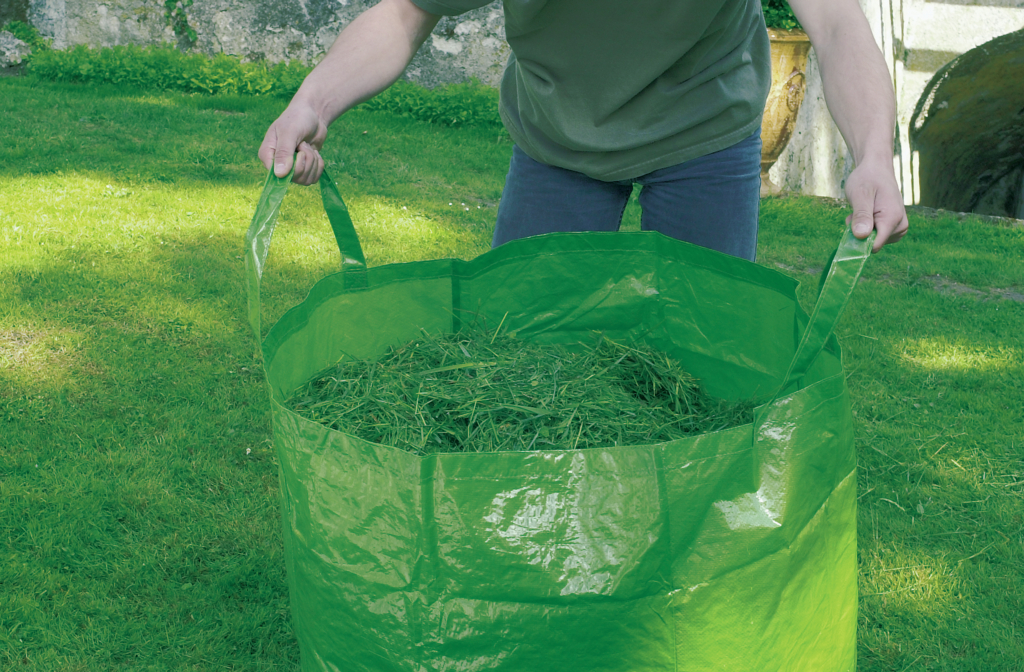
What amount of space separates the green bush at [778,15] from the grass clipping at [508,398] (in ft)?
14.4

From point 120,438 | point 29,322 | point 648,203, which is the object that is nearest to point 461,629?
point 648,203

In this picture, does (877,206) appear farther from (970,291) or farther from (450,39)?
(450,39)

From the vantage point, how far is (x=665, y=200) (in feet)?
5.71

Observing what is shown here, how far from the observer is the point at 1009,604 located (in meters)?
1.94

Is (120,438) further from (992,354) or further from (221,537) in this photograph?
(992,354)

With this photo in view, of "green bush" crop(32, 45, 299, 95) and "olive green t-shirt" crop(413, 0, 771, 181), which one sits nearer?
"olive green t-shirt" crop(413, 0, 771, 181)

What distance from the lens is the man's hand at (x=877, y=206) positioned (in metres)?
1.10

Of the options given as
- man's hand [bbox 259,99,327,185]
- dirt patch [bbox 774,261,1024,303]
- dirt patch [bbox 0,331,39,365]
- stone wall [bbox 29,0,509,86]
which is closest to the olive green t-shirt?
man's hand [bbox 259,99,327,185]

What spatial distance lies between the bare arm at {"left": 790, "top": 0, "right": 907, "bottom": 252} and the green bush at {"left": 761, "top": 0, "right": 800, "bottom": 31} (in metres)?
4.25

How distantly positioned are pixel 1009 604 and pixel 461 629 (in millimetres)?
1495

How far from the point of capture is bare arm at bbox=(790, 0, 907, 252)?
1106mm

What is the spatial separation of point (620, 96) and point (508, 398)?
66cm

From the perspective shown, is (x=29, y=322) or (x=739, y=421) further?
(x=29, y=322)

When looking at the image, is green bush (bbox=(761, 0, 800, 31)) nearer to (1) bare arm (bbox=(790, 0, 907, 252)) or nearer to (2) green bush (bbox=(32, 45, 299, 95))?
(2) green bush (bbox=(32, 45, 299, 95))
